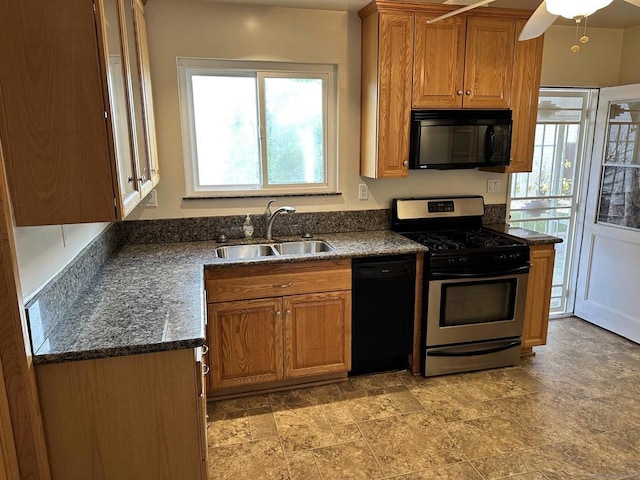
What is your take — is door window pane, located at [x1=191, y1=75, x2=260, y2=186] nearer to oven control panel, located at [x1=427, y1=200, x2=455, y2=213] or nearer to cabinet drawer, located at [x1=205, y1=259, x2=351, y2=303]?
cabinet drawer, located at [x1=205, y1=259, x2=351, y2=303]

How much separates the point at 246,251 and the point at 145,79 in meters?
1.17

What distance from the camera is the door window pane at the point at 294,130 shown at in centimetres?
303

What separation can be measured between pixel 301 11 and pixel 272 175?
1060 mm

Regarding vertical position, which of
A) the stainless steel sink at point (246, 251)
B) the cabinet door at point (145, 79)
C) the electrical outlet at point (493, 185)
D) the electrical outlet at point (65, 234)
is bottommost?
the stainless steel sink at point (246, 251)

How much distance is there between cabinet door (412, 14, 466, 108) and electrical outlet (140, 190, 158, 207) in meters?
1.76

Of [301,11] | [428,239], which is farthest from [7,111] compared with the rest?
[428,239]

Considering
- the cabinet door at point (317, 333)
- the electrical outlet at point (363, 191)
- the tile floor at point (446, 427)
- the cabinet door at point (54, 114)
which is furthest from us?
the electrical outlet at point (363, 191)

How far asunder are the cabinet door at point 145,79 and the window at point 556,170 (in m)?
2.73

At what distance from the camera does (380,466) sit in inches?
84.7

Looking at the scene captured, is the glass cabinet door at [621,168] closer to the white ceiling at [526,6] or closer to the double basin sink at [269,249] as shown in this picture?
the white ceiling at [526,6]

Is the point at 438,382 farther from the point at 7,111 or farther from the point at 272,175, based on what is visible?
the point at 7,111

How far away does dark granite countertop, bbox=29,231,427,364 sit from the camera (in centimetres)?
147

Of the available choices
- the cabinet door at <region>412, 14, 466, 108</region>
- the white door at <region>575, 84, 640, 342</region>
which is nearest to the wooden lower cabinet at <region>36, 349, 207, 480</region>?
the cabinet door at <region>412, 14, 466, 108</region>

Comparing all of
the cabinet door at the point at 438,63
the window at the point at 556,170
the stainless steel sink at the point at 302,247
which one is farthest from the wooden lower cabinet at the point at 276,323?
the window at the point at 556,170
